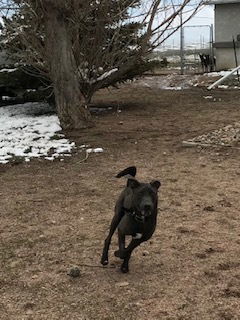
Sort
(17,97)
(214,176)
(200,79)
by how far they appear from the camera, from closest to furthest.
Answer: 1. (214,176)
2. (17,97)
3. (200,79)

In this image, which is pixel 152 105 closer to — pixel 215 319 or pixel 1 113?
pixel 1 113

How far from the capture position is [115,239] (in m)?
4.57

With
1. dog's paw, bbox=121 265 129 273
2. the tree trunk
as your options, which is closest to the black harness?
dog's paw, bbox=121 265 129 273

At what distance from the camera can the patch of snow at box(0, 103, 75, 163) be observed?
8.55 meters

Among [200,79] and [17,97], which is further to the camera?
[200,79]

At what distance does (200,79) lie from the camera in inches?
795

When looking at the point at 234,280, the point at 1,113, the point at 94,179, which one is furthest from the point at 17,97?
the point at 234,280

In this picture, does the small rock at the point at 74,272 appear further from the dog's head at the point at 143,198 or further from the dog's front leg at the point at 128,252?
the dog's head at the point at 143,198

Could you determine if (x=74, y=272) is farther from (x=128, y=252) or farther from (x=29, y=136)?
(x=29, y=136)

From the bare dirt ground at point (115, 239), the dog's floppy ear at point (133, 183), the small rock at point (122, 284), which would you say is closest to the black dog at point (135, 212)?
the dog's floppy ear at point (133, 183)

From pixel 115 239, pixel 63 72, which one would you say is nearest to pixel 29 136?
pixel 63 72

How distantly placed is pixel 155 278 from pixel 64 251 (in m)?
0.89

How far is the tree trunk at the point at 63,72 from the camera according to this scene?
9.46 metres

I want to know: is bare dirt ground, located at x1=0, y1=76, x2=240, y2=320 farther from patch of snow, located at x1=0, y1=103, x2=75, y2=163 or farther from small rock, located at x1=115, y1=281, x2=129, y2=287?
patch of snow, located at x1=0, y1=103, x2=75, y2=163
